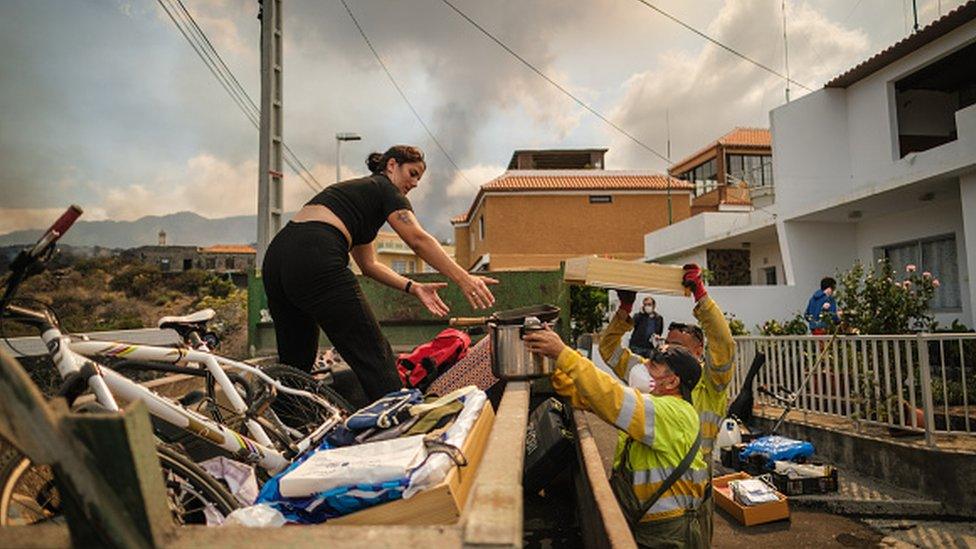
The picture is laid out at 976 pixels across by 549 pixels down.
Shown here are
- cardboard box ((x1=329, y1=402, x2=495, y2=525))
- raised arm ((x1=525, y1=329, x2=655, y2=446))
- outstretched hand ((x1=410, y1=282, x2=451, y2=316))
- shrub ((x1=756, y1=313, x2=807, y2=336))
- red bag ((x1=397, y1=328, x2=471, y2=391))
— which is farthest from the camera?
shrub ((x1=756, y1=313, x2=807, y2=336))

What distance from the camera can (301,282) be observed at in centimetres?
281

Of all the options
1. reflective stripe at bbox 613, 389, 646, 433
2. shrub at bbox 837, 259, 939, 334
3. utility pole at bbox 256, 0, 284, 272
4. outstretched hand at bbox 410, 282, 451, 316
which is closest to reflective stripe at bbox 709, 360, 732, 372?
reflective stripe at bbox 613, 389, 646, 433

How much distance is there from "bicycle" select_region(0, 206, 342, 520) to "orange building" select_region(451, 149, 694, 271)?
87.7ft

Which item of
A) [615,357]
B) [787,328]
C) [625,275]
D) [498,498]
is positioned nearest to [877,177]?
[787,328]

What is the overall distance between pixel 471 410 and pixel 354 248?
186 centimetres

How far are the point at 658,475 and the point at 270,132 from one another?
7390 mm

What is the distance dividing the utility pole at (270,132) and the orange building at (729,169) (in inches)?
757

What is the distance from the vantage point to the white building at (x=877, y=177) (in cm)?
1097

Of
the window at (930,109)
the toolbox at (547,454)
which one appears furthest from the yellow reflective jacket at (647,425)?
the window at (930,109)

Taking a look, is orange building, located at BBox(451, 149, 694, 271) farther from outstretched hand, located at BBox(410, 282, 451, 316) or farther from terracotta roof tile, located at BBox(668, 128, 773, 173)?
outstretched hand, located at BBox(410, 282, 451, 316)

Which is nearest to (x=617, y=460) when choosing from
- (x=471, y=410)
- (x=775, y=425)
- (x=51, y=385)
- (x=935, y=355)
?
(x=471, y=410)

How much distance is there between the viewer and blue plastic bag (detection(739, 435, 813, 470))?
575cm

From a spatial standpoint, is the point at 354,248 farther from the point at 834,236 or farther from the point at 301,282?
the point at 834,236

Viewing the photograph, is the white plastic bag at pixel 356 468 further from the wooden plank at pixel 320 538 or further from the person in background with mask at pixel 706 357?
the person in background with mask at pixel 706 357
